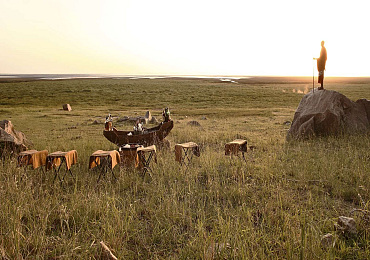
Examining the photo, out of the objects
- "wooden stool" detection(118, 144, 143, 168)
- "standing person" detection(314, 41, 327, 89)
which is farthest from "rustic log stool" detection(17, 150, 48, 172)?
"standing person" detection(314, 41, 327, 89)

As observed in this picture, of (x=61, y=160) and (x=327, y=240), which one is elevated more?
(x=61, y=160)

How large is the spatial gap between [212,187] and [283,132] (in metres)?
8.41

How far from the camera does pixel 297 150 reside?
8875 millimetres

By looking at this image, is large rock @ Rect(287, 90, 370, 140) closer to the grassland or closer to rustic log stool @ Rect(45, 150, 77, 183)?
the grassland

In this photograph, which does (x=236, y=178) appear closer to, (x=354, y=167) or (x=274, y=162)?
(x=274, y=162)

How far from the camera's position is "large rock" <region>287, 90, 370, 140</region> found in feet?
34.2

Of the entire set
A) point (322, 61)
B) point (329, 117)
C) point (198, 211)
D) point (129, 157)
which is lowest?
point (198, 211)

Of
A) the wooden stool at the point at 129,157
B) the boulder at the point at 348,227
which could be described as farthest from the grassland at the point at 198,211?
the wooden stool at the point at 129,157

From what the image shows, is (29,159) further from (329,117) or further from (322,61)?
(322,61)

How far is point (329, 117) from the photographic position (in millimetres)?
10398

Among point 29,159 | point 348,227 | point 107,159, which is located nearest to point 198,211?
point 348,227

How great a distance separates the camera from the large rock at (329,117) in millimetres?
10438

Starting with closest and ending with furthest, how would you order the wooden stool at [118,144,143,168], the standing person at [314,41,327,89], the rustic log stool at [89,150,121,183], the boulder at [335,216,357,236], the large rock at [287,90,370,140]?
the boulder at [335,216,357,236], the rustic log stool at [89,150,121,183], the wooden stool at [118,144,143,168], the large rock at [287,90,370,140], the standing person at [314,41,327,89]

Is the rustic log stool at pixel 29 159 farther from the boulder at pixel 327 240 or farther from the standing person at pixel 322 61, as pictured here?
the standing person at pixel 322 61
